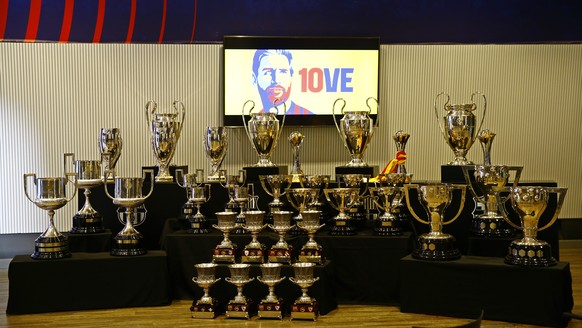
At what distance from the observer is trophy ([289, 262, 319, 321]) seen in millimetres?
4723

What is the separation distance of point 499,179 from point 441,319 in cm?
92

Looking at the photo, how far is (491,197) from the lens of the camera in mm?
5184

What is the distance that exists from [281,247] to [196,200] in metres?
0.76

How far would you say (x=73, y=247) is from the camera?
5.62 meters

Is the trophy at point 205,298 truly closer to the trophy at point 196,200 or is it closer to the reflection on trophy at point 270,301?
the reflection on trophy at point 270,301

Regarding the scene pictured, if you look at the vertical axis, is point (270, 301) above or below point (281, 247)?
below

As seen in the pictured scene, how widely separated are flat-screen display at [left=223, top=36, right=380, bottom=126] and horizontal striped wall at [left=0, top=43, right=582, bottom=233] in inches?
5.5

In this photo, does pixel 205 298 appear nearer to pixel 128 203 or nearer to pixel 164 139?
pixel 128 203

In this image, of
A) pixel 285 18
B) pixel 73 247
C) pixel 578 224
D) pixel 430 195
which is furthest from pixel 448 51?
pixel 73 247

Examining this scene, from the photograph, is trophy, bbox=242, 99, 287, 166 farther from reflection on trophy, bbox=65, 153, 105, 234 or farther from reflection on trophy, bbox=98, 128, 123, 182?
reflection on trophy, bbox=65, 153, 105, 234

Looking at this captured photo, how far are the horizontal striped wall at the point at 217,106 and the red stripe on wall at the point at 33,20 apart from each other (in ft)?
0.74

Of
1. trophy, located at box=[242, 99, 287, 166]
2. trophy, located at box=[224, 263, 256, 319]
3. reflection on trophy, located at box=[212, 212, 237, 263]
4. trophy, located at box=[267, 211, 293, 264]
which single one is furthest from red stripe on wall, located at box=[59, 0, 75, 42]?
trophy, located at box=[224, 263, 256, 319]

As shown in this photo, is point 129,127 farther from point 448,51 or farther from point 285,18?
point 448,51

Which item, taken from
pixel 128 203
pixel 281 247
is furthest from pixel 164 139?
pixel 281 247
